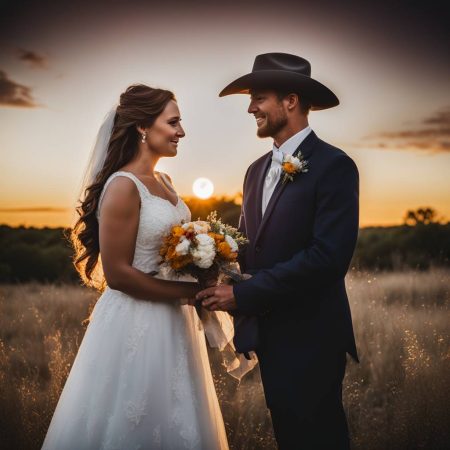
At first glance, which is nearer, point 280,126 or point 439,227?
point 280,126

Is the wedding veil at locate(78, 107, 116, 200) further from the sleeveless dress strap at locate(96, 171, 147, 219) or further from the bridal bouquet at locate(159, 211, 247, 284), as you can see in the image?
the bridal bouquet at locate(159, 211, 247, 284)

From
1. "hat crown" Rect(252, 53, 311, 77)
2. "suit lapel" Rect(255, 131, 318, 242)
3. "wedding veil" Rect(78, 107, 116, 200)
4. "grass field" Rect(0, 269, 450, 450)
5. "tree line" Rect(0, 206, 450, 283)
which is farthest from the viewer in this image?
"tree line" Rect(0, 206, 450, 283)

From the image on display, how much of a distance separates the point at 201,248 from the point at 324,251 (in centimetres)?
74

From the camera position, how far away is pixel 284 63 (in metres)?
3.56

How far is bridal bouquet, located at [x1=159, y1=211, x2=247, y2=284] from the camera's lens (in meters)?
3.11

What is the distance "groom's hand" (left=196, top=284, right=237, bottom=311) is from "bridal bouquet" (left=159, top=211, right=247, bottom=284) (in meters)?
0.10

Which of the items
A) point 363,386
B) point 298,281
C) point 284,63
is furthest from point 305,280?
point 363,386

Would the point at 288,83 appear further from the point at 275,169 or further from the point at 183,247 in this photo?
the point at 183,247

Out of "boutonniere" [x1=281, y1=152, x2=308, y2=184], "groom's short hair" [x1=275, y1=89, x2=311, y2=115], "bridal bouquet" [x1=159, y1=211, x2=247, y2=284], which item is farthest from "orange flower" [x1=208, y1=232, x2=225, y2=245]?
"groom's short hair" [x1=275, y1=89, x2=311, y2=115]

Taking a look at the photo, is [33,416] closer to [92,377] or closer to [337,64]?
[92,377]

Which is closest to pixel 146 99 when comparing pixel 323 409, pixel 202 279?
pixel 202 279

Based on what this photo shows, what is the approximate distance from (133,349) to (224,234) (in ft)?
3.15

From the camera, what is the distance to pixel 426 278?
8977 millimetres

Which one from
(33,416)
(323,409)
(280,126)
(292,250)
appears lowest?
(33,416)
